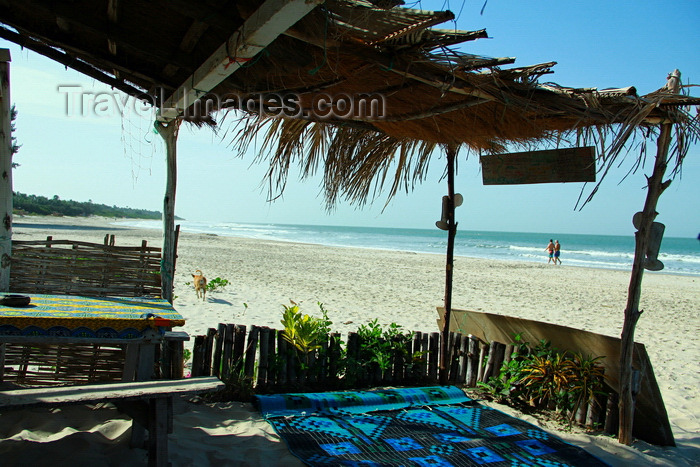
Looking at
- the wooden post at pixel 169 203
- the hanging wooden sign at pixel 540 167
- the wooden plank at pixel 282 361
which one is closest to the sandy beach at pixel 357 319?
the wooden plank at pixel 282 361

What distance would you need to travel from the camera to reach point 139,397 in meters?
1.88

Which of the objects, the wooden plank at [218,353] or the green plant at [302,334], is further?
the green plant at [302,334]

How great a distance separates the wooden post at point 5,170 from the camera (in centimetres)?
256

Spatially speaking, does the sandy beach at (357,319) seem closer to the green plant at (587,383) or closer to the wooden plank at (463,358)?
the green plant at (587,383)

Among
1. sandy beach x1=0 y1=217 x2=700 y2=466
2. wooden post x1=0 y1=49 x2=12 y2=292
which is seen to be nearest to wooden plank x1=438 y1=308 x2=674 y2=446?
sandy beach x1=0 y1=217 x2=700 y2=466

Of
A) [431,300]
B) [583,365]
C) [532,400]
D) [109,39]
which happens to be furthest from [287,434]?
[431,300]

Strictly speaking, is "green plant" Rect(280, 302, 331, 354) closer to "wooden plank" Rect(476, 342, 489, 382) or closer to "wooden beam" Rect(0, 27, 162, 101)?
"wooden plank" Rect(476, 342, 489, 382)

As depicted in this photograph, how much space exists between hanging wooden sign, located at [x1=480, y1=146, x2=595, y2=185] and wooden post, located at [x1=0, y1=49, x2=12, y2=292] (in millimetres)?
3030

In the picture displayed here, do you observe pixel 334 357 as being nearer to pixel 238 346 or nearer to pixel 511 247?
pixel 238 346

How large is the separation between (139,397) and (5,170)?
66.0 inches

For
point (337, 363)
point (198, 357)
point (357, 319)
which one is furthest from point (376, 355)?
point (357, 319)

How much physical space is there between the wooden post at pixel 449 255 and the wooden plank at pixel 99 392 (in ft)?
7.46

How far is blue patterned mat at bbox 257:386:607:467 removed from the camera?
253 centimetres

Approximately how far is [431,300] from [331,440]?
6.89m
